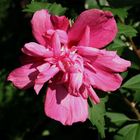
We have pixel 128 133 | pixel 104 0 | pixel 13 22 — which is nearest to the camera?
pixel 128 133

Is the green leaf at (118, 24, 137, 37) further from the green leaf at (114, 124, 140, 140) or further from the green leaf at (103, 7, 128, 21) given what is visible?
the green leaf at (114, 124, 140, 140)

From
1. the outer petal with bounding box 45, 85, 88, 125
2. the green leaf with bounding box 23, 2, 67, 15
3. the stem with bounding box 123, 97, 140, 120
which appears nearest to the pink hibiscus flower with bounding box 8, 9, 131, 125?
the outer petal with bounding box 45, 85, 88, 125

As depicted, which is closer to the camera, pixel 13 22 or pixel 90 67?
pixel 90 67

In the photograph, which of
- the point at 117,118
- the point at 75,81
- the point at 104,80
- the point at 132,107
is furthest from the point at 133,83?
the point at 75,81

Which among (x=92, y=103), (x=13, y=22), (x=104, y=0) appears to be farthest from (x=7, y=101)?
(x=92, y=103)

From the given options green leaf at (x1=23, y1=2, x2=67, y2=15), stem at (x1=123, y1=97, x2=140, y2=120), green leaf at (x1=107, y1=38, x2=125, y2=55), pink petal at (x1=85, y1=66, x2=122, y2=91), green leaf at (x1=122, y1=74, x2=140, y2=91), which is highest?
green leaf at (x1=23, y1=2, x2=67, y2=15)

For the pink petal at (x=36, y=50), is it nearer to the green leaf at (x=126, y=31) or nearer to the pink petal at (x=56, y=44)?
the pink petal at (x=56, y=44)

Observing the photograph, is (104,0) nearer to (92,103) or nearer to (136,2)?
(136,2)

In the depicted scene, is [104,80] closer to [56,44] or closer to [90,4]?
[56,44]
